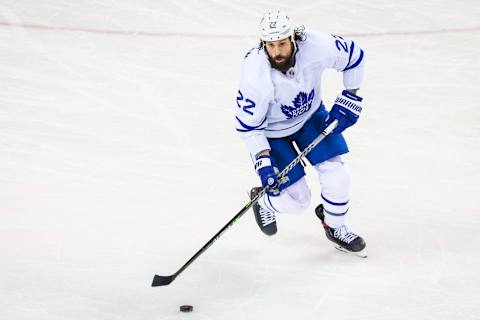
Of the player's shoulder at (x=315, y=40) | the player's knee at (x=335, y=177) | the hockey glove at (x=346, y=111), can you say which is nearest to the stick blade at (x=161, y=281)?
the player's knee at (x=335, y=177)

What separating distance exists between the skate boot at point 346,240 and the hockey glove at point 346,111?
0.43 meters

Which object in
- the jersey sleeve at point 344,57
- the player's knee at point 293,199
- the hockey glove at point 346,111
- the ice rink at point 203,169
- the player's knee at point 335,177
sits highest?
the jersey sleeve at point 344,57

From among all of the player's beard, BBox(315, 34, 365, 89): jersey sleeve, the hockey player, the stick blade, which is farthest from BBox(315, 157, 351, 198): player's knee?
the stick blade

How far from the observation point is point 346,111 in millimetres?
3695

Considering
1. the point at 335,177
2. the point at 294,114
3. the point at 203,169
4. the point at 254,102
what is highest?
the point at 254,102

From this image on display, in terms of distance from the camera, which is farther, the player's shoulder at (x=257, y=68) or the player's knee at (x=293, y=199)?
the player's knee at (x=293, y=199)

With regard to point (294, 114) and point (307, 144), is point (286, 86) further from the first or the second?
point (307, 144)

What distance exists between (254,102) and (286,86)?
0.46 feet

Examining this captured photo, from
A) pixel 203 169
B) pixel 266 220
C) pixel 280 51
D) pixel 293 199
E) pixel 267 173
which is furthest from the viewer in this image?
pixel 203 169

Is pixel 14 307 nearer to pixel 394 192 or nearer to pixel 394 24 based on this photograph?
pixel 394 192

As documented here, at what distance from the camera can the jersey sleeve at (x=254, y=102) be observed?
351 cm

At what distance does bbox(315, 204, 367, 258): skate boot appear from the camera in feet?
12.5

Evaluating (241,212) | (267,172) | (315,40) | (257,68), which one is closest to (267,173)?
(267,172)

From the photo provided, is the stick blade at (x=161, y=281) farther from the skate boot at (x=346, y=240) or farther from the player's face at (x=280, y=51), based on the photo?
the player's face at (x=280, y=51)
